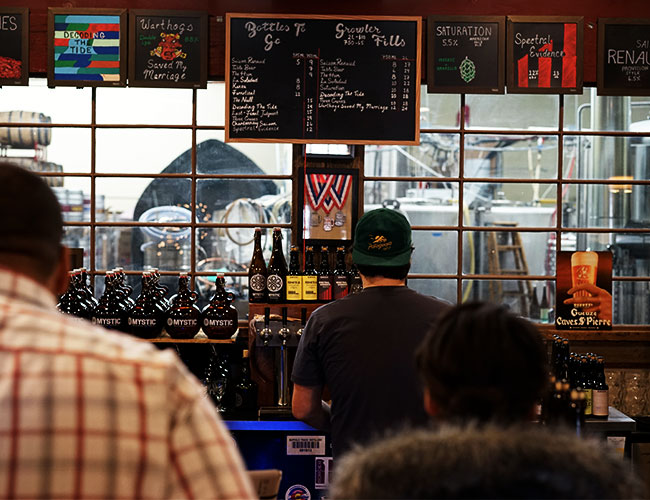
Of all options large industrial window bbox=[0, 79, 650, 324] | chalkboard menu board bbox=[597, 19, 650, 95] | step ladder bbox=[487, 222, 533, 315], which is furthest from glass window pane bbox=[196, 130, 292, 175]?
chalkboard menu board bbox=[597, 19, 650, 95]

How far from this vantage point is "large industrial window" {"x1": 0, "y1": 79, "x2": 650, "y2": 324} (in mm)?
4367

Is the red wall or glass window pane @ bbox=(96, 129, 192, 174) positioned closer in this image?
the red wall

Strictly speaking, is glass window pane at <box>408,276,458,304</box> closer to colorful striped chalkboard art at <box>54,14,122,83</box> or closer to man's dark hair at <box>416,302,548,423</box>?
colorful striped chalkboard art at <box>54,14,122,83</box>

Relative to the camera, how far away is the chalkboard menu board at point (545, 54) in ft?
13.9

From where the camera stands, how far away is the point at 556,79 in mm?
4254

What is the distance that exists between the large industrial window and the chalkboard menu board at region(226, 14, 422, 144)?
19 cm

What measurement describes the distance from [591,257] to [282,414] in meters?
1.91

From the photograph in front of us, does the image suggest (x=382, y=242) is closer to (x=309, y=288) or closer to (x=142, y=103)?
(x=309, y=288)

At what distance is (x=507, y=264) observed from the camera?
14.6 feet

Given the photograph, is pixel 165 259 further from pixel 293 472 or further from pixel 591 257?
pixel 591 257

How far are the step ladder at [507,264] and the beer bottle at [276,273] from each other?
1.25 m

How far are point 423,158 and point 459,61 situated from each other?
0.57 metres

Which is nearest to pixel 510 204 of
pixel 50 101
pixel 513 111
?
pixel 513 111

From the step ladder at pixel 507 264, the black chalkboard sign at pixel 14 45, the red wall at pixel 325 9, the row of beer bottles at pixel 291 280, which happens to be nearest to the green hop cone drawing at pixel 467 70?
the red wall at pixel 325 9
